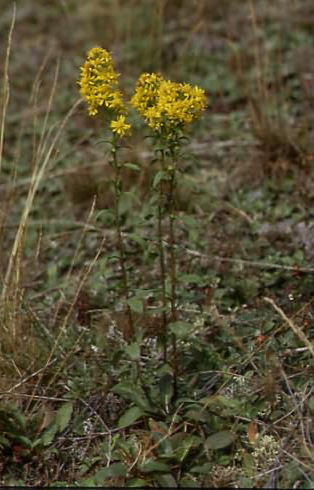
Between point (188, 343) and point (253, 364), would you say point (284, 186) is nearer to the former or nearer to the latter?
point (188, 343)

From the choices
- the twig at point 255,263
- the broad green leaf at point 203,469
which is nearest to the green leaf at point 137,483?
the broad green leaf at point 203,469

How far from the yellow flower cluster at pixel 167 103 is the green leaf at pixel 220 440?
2.69 ft

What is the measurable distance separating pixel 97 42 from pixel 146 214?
7.88ft

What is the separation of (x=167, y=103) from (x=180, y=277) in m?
0.56

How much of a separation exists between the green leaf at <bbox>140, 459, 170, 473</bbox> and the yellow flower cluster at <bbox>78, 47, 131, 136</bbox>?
865mm

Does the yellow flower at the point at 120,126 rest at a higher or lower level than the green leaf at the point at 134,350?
higher

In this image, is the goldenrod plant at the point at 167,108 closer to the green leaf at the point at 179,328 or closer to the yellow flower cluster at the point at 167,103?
the yellow flower cluster at the point at 167,103

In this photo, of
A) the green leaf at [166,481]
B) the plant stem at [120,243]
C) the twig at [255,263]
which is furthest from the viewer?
the twig at [255,263]

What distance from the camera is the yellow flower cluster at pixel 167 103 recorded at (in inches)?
93.2

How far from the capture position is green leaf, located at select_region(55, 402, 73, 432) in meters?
2.62

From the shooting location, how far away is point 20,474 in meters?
2.54

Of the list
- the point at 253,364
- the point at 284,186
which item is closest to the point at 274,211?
the point at 284,186

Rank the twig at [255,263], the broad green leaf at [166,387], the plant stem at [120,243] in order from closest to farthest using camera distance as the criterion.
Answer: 1. the plant stem at [120,243]
2. the broad green leaf at [166,387]
3. the twig at [255,263]

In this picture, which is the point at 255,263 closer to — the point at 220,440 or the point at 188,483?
the point at 220,440
